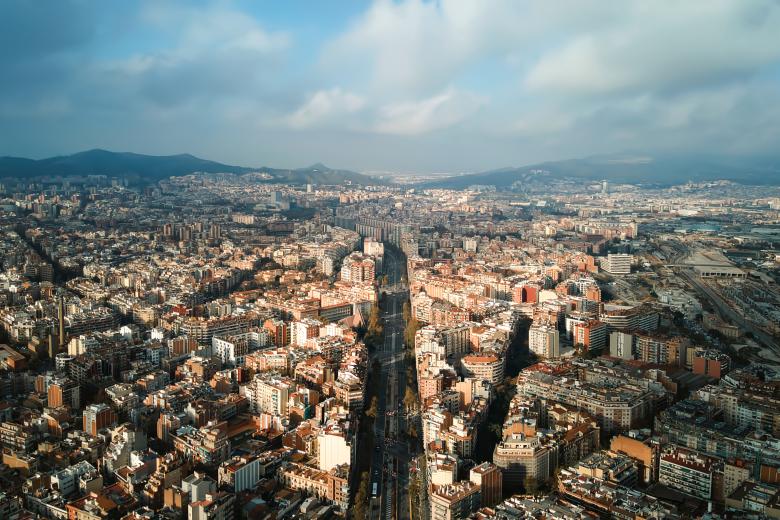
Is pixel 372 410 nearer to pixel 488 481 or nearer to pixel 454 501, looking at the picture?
pixel 488 481

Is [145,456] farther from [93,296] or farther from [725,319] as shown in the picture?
[725,319]

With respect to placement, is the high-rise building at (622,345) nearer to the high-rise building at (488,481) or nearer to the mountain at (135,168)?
the high-rise building at (488,481)

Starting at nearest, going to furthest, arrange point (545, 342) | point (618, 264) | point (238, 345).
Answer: point (238, 345) < point (545, 342) < point (618, 264)

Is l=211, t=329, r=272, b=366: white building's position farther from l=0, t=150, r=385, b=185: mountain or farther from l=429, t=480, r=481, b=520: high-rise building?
l=0, t=150, r=385, b=185: mountain

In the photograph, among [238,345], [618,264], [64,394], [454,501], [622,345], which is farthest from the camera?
[618,264]

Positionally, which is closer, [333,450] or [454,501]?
[454,501]

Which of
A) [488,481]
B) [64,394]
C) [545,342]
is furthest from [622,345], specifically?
[64,394]

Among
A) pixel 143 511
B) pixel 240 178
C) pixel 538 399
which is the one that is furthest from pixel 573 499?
pixel 240 178

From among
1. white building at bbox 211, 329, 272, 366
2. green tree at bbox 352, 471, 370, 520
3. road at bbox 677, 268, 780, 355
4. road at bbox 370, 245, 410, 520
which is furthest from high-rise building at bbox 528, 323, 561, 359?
green tree at bbox 352, 471, 370, 520
